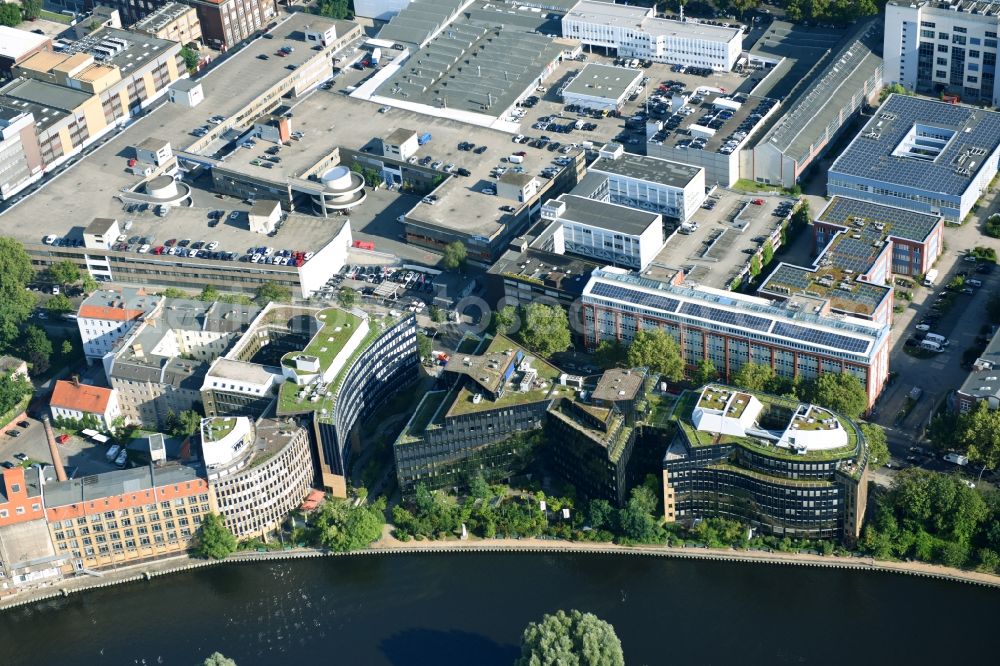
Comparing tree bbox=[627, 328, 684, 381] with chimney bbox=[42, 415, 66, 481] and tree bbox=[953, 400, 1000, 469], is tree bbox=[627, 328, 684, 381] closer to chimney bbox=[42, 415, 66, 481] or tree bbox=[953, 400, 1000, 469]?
tree bbox=[953, 400, 1000, 469]

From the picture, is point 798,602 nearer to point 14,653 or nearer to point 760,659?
point 760,659

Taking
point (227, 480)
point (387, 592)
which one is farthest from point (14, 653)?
point (387, 592)

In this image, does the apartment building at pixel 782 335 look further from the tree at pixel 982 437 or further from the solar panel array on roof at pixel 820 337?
the tree at pixel 982 437

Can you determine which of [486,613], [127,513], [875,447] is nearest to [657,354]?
[875,447]

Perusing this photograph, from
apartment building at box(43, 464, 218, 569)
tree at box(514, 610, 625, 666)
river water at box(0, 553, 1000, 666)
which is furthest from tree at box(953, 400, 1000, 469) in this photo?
apartment building at box(43, 464, 218, 569)

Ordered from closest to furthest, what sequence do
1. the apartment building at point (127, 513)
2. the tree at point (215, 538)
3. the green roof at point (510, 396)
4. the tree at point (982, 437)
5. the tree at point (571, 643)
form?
the tree at point (571, 643) < the apartment building at point (127, 513) < the tree at point (982, 437) < the tree at point (215, 538) < the green roof at point (510, 396)

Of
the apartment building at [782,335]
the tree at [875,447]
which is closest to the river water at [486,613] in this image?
the tree at [875,447]
